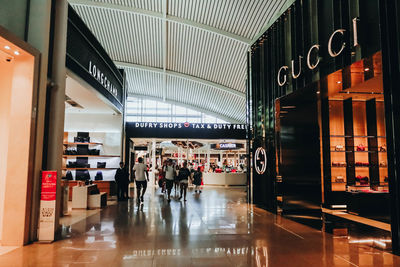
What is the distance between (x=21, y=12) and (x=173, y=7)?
9.10 m

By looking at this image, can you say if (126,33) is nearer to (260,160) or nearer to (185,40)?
(185,40)

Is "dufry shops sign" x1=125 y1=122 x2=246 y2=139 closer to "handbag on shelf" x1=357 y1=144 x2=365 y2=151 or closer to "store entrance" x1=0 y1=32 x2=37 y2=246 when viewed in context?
"handbag on shelf" x1=357 y1=144 x2=365 y2=151

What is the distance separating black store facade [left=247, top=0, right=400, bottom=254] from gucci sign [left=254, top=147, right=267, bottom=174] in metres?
0.03

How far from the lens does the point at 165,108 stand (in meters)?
24.5

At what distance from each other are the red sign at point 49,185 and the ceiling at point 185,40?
646cm

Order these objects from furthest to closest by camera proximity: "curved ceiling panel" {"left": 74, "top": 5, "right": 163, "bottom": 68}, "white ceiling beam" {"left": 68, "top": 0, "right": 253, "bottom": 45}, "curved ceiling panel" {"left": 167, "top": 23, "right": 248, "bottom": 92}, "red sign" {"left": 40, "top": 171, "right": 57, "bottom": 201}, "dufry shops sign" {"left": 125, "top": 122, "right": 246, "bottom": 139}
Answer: "dufry shops sign" {"left": 125, "top": 122, "right": 246, "bottom": 139} < "curved ceiling panel" {"left": 167, "top": 23, "right": 248, "bottom": 92} < "curved ceiling panel" {"left": 74, "top": 5, "right": 163, "bottom": 68} < "white ceiling beam" {"left": 68, "top": 0, "right": 253, "bottom": 45} < "red sign" {"left": 40, "top": 171, "right": 57, "bottom": 201}

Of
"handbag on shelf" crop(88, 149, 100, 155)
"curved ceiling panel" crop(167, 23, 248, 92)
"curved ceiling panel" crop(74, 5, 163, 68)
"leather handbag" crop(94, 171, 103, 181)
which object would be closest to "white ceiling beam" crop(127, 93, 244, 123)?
"curved ceiling panel" crop(167, 23, 248, 92)

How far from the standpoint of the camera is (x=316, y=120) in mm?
8195

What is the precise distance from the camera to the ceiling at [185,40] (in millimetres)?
12445

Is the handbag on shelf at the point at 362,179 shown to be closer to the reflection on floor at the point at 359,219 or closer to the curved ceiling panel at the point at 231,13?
the reflection on floor at the point at 359,219

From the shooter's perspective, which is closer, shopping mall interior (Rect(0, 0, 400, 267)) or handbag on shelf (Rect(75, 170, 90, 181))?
shopping mall interior (Rect(0, 0, 400, 267))

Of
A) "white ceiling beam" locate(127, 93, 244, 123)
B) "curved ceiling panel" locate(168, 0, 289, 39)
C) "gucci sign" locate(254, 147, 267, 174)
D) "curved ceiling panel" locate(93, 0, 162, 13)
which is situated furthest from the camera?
"white ceiling beam" locate(127, 93, 244, 123)

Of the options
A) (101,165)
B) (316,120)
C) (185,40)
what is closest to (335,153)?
(316,120)

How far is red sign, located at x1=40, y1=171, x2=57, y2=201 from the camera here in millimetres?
4863
